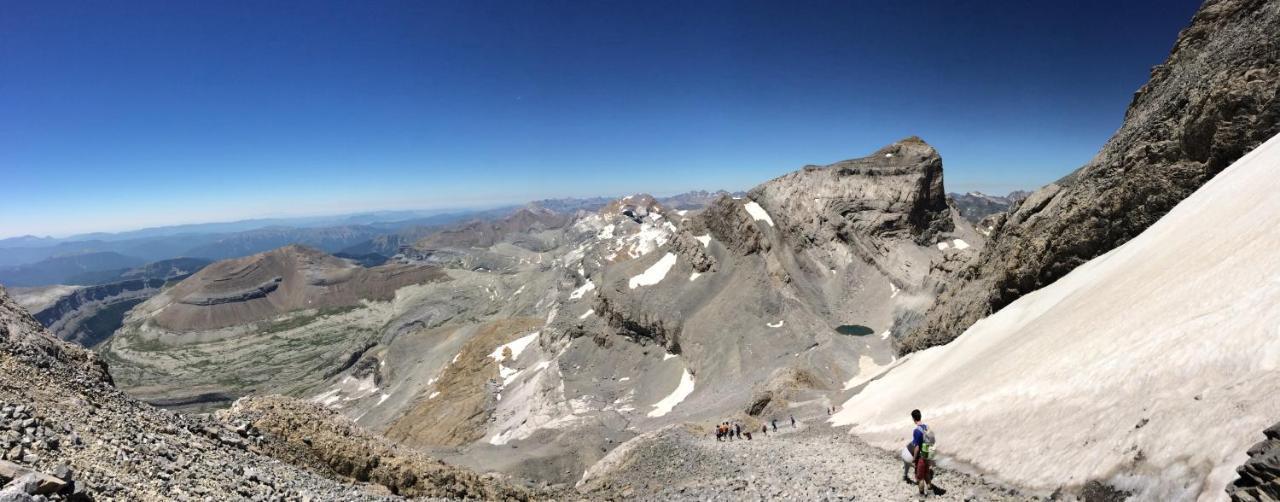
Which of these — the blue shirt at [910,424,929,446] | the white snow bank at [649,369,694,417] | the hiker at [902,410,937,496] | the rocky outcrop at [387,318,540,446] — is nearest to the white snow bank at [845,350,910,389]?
the white snow bank at [649,369,694,417]

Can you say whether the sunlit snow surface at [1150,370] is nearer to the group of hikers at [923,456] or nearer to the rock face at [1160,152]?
the group of hikers at [923,456]

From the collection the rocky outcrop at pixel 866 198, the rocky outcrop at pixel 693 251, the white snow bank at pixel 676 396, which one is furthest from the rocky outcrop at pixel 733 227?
the white snow bank at pixel 676 396

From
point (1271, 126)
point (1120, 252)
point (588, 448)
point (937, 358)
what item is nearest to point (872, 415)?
point (937, 358)

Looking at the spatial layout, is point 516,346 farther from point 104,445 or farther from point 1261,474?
point 1261,474

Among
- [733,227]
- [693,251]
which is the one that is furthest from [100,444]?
[733,227]

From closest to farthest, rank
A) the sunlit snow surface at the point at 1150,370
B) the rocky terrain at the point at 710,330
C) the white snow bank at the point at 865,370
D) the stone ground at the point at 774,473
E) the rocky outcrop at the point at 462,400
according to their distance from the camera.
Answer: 1. the sunlit snow surface at the point at 1150,370
2. the stone ground at the point at 774,473
3. the white snow bank at the point at 865,370
4. the rocky terrain at the point at 710,330
5. the rocky outcrop at the point at 462,400

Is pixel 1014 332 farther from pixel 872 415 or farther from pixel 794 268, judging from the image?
pixel 794 268
